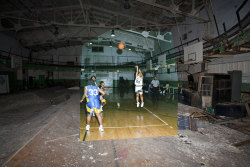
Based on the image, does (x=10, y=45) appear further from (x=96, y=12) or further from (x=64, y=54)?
(x=96, y=12)

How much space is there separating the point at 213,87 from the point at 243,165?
477 cm

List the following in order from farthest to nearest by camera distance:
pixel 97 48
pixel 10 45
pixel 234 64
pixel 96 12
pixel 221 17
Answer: pixel 97 48, pixel 10 45, pixel 96 12, pixel 221 17, pixel 234 64

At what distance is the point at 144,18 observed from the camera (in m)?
13.6

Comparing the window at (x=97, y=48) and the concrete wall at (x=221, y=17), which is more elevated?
the window at (x=97, y=48)

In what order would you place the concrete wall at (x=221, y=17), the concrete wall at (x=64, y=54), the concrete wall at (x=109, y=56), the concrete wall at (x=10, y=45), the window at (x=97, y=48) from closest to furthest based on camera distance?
the concrete wall at (x=221, y=17) → the concrete wall at (x=10, y=45) → the concrete wall at (x=64, y=54) → the concrete wall at (x=109, y=56) → the window at (x=97, y=48)

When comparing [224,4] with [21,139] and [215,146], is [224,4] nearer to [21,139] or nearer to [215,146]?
[215,146]

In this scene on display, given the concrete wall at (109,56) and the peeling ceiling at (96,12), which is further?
the concrete wall at (109,56)

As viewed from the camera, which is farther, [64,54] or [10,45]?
[64,54]

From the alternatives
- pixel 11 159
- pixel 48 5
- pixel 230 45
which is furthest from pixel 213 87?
pixel 48 5

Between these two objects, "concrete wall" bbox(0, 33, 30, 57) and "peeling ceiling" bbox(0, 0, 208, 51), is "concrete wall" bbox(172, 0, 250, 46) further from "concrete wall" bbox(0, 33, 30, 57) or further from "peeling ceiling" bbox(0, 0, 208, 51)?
"concrete wall" bbox(0, 33, 30, 57)

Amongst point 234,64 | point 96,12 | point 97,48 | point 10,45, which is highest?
point 96,12

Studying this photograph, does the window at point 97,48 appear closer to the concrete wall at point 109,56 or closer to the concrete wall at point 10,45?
the concrete wall at point 109,56

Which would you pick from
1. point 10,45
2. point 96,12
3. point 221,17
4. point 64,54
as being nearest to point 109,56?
point 64,54

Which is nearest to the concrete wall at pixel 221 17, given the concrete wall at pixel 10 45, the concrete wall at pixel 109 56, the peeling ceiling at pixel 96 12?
the peeling ceiling at pixel 96 12
